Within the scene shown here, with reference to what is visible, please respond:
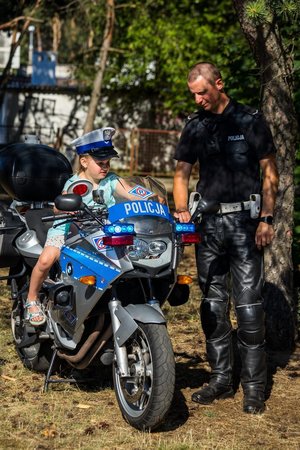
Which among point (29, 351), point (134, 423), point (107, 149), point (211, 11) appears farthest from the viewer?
point (211, 11)

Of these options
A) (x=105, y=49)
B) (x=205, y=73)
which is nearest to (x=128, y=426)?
(x=205, y=73)

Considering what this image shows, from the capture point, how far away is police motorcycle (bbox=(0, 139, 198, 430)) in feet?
17.2

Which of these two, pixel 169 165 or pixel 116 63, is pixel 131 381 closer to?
pixel 169 165

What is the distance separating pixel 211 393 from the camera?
6113 mm

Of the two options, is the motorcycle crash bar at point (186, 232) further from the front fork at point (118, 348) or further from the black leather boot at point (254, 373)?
the black leather boot at point (254, 373)

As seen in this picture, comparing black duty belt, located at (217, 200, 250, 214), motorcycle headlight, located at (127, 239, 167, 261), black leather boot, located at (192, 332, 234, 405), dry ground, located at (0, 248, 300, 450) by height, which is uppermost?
black duty belt, located at (217, 200, 250, 214)

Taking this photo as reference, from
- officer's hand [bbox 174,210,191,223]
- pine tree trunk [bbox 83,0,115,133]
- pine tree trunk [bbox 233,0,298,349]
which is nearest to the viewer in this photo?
officer's hand [bbox 174,210,191,223]

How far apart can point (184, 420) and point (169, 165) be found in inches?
1144

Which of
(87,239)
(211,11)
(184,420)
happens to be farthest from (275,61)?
(211,11)

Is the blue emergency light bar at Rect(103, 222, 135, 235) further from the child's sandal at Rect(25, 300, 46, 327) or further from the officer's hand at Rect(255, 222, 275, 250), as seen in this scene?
the child's sandal at Rect(25, 300, 46, 327)

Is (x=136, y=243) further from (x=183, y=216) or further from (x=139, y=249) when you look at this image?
(x=183, y=216)

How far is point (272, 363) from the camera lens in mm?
7246

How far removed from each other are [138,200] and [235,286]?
1.03m

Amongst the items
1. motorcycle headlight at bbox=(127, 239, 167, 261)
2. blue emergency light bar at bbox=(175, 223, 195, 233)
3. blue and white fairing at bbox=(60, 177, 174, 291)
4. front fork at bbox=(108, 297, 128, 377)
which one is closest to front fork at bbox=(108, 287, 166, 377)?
front fork at bbox=(108, 297, 128, 377)
